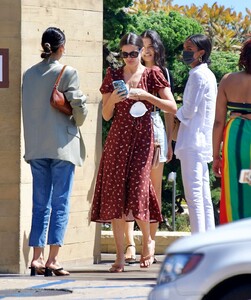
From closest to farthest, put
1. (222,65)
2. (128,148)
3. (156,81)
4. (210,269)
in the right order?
(210,269) < (128,148) < (156,81) < (222,65)

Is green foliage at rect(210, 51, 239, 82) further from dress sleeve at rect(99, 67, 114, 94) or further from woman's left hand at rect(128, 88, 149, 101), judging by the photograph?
woman's left hand at rect(128, 88, 149, 101)

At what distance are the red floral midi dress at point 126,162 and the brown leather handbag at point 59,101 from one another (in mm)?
451

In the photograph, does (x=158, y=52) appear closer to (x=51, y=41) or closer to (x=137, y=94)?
(x=137, y=94)

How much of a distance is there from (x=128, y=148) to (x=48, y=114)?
751 mm

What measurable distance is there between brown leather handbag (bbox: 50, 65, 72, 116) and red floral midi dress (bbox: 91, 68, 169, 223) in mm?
451

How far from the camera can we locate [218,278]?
6324 mm

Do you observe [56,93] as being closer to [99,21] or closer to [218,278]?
[99,21]

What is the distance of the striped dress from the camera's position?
29.7 ft

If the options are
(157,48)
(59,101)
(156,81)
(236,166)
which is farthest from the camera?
(157,48)

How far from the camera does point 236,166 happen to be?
918cm

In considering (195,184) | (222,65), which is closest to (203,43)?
(195,184)

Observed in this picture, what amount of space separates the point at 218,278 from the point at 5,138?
4954 mm

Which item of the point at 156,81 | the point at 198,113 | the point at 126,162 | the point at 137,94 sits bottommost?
the point at 126,162

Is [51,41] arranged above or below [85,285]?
above
